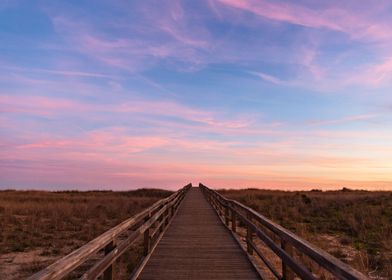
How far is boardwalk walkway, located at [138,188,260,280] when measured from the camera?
796cm

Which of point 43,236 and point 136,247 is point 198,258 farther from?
point 43,236

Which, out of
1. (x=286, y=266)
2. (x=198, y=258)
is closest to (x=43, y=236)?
(x=198, y=258)

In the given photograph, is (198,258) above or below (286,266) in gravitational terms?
below

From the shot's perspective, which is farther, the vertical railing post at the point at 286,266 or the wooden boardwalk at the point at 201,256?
the vertical railing post at the point at 286,266

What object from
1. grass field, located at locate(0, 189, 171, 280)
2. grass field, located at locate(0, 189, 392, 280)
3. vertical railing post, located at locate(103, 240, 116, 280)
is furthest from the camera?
grass field, located at locate(0, 189, 392, 280)

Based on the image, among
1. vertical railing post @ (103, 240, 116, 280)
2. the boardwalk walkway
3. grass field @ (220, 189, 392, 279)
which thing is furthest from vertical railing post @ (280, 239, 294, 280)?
grass field @ (220, 189, 392, 279)

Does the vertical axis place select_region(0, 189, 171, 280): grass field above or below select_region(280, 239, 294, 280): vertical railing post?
below

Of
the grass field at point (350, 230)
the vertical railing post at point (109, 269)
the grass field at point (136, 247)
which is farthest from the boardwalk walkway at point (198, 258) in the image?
the grass field at point (350, 230)

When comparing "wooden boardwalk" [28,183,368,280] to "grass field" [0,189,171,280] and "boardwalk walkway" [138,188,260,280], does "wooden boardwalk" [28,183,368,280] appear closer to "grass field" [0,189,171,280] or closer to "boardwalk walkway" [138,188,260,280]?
"boardwalk walkway" [138,188,260,280]

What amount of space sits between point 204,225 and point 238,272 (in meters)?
8.55

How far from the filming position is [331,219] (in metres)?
24.6

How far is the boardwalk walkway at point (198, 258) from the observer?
26.1 feet

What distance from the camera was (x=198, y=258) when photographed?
9.61 metres

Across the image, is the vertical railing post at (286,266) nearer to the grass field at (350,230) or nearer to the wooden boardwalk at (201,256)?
the wooden boardwalk at (201,256)
